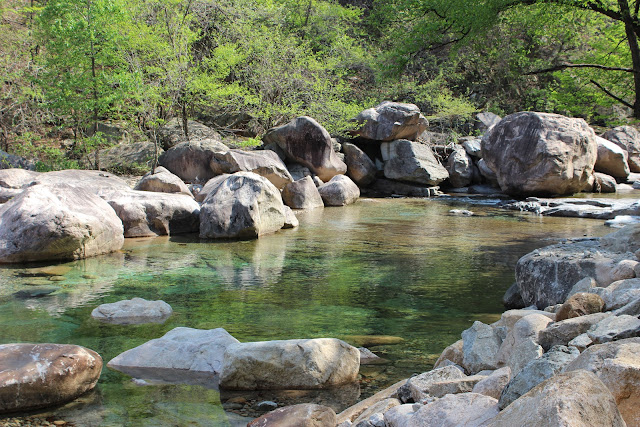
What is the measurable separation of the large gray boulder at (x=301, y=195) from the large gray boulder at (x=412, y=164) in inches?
210

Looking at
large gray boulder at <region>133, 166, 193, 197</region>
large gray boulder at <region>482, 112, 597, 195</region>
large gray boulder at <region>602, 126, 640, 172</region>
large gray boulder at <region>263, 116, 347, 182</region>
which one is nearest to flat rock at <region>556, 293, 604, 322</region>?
large gray boulder at <region>133, 166, 193, 197</region>

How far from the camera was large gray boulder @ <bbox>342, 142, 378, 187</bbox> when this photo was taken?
20.2 metres

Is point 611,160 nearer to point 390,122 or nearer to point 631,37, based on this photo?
point 390,122

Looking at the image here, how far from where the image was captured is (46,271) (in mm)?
7648

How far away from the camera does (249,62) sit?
2145 centimetres

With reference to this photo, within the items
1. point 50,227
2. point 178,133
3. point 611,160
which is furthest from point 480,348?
point 611,160

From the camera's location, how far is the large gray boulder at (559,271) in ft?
17.2

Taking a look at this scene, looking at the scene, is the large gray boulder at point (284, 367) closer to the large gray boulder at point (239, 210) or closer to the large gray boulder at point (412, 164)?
the large gray boulder at point (239, 210)

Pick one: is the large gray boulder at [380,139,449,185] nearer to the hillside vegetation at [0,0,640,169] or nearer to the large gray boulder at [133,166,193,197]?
the hillside vegetation at [0,0,640,169]

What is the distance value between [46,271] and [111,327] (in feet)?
9.58

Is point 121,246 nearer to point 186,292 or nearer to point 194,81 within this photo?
point 186,292

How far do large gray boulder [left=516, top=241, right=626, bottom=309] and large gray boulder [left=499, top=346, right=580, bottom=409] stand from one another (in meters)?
2.62

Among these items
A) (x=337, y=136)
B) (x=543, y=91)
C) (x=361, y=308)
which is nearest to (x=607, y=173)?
(x=543, y=91)

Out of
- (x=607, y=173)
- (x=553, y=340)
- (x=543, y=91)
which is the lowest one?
(x=553, y=340)
